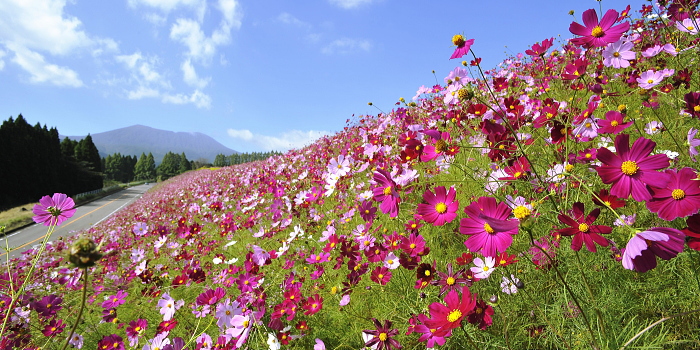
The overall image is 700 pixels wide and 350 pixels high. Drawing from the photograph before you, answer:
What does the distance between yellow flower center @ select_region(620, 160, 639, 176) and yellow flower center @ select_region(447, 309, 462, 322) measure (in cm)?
55

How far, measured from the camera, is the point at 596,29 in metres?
0.95

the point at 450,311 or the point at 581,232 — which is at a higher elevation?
the point at 581,232

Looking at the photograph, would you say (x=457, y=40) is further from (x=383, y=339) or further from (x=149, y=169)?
(x=149, y=169)

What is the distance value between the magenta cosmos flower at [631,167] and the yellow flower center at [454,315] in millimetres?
496

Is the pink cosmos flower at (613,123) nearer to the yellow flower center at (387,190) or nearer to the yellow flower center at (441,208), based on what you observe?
the yellow flower center at (441,208)

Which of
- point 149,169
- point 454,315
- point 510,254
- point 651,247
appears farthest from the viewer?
point 149,169

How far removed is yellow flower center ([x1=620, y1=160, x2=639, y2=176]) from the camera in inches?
28.2

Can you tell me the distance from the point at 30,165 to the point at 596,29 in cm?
3917

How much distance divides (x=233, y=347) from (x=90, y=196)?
39295 millimetres

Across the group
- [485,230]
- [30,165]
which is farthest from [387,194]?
[30,165]

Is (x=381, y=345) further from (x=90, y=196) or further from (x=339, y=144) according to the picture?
(x=90, y=196)

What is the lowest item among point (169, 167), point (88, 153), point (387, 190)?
point (169, 167)

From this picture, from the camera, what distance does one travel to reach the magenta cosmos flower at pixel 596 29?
92 cm

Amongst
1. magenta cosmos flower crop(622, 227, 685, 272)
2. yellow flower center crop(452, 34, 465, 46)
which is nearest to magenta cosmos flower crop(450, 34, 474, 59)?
yellow flower center crop(452, 34, 465, 46)
